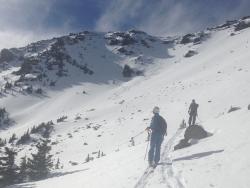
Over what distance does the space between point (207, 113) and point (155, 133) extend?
42765mm

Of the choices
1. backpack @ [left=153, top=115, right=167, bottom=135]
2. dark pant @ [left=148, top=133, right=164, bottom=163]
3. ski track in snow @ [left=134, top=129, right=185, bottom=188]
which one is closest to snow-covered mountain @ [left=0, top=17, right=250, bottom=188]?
ski track in snow @ [left=134, top=129, right=185, bottom=188]

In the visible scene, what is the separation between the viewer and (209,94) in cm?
7156

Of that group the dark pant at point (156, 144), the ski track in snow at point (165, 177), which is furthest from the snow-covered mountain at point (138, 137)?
the dark pant at point (156, 144)

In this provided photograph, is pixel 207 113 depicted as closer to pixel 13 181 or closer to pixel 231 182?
pixel 13 181

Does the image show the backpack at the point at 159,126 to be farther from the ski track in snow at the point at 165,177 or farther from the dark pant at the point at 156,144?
the ski track in snow at the point at 165,177

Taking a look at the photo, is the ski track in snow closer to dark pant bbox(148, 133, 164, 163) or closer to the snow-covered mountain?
the snow-covered mountain

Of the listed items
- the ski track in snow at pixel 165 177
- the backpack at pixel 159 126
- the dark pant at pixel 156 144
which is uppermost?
the backpack at pixel 159 126

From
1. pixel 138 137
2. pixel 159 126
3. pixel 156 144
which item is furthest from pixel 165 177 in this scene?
pixel 138 137

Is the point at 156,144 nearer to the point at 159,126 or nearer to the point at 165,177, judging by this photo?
the point at 159,126

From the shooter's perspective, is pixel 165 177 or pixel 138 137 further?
pixel 138 137

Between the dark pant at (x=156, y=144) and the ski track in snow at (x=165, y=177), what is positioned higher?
the dark pant at (x=156, y=144)

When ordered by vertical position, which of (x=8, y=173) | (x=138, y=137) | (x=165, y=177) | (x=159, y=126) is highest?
(x=138, y=137)

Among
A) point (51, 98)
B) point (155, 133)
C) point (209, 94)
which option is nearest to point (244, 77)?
point (209, 94)

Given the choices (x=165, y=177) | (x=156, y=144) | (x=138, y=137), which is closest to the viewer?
(x=165, y=177)
